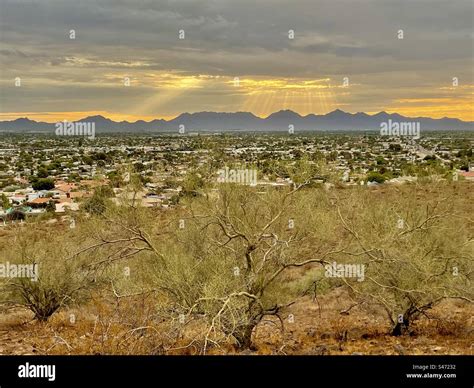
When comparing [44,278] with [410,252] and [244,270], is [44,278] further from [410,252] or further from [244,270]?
[410,252]

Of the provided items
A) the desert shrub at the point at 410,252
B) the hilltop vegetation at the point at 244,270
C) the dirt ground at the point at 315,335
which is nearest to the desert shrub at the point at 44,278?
the hilltop vegetation at the point at 244,270

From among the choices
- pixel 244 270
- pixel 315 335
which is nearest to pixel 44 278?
pixel 244 270

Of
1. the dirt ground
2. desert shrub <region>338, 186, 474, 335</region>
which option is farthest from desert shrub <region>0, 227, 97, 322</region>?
desert shrub <region>338, 186, 474, 335</region>

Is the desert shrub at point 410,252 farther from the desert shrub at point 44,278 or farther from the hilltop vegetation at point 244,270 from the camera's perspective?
the desert shrub at point 44,278

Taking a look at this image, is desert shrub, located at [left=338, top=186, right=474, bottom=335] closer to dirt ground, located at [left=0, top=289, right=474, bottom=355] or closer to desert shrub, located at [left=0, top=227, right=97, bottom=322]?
dirt ground, located at [left=0, top=289, right=474, bottom=355]

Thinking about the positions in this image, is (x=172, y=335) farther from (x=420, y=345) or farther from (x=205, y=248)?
(x=420, y=345)

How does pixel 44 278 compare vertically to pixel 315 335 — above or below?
above
